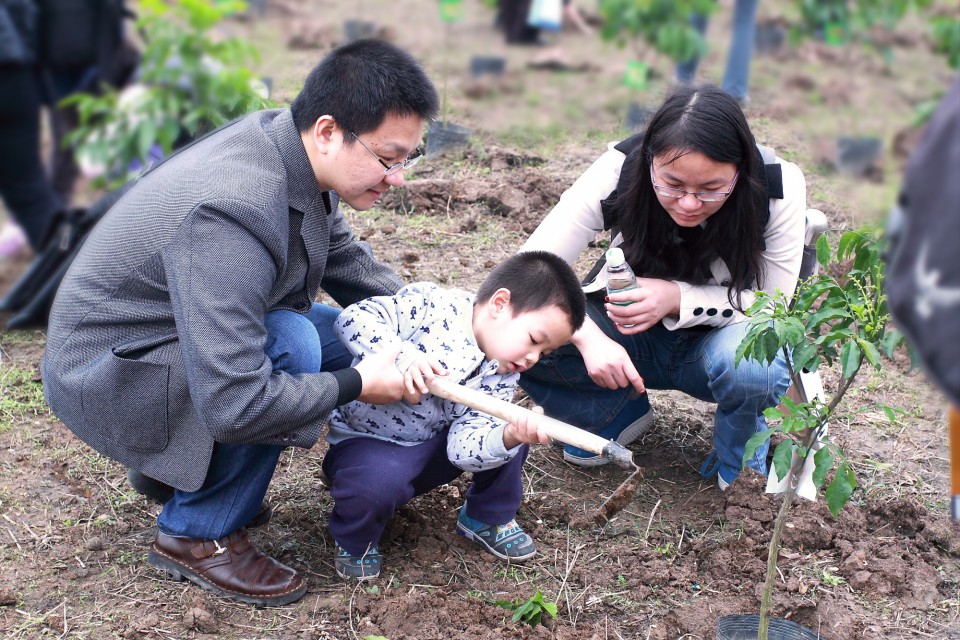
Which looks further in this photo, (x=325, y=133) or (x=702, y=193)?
(x=702, y=193)

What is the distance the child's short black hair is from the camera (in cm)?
229

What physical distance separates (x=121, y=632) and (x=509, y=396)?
1.00m

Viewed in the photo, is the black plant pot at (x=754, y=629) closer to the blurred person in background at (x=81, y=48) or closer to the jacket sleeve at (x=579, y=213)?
the jacket sleeve at (x=579, y=213)

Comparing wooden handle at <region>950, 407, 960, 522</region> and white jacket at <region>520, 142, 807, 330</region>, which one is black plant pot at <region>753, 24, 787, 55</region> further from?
wooden handle at <region>950, 407, 960, 522</region>

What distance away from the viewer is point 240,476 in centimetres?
228

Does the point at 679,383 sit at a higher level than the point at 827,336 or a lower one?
lower

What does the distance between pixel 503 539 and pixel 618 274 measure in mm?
726

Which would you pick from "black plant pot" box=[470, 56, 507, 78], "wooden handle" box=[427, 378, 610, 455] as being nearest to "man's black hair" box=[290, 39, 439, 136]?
"wooden handle" box=[427, 378, 610, 455]

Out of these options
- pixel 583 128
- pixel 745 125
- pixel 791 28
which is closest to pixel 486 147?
pixel 583 128

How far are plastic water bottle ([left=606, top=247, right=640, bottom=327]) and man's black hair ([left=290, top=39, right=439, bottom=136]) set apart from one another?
25.7 inches

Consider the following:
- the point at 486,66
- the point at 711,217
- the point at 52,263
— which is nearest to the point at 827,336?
the point at 711,217

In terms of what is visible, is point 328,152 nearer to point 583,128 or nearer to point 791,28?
point 583,128

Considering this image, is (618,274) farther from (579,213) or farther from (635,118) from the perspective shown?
(635,118)

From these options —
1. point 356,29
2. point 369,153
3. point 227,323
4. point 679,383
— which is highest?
point 369,153
